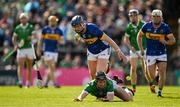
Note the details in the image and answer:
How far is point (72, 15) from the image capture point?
35344 mm

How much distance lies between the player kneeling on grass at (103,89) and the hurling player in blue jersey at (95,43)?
1.28 metres

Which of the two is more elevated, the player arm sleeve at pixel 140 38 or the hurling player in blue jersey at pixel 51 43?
the player arm sleeve at pixel 140 38

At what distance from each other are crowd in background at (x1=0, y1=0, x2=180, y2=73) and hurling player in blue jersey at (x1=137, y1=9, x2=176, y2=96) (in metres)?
11.7

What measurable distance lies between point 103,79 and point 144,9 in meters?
17.6

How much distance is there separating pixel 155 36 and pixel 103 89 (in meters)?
4.15

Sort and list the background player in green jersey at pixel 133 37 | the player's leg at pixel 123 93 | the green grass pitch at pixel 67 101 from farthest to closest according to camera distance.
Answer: the background player in green jersey at pixel 133 37 → the player's leg at pixel 123 93 → the green grass pitch at pixel 67 101

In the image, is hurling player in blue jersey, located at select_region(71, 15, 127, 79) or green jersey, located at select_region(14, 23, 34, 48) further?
green jersey, located at select_region(14, 23, 34, 48)

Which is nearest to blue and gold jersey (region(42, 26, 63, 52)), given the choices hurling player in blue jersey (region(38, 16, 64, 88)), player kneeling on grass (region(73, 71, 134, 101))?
hurling player in blue jersey (region(38, 16, 64, 88))

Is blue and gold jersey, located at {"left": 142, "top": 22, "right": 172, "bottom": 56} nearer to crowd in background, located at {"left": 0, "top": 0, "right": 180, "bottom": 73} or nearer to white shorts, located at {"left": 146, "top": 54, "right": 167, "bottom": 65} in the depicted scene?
white shorts, located at {"left": 146, "top": 54, "right": 167, "bottom": 65}

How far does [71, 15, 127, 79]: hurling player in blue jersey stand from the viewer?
19.2m

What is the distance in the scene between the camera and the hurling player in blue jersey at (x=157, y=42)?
69.7 feet

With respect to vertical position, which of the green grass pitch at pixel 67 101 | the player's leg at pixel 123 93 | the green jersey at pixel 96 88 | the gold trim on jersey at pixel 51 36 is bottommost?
the green grass pitch at pixel 67 101

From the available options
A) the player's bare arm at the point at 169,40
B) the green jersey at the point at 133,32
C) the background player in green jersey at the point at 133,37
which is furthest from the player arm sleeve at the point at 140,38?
the green jersey at the point at 133,32

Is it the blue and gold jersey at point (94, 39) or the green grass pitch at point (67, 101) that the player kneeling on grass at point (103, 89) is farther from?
the blue and gold jersey at point (94, 39)
